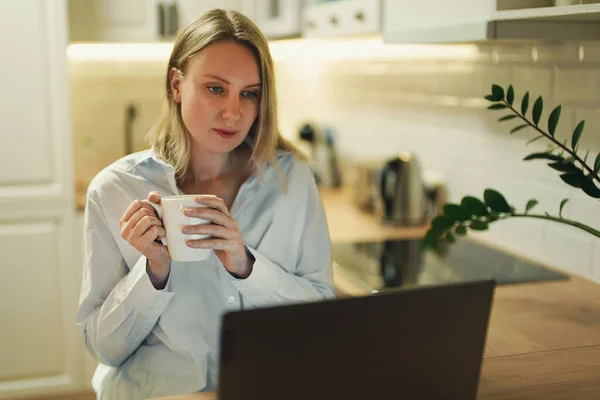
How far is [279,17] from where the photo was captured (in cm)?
279

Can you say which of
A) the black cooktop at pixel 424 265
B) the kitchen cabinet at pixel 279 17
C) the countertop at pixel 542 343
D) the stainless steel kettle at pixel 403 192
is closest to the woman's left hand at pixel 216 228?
the countertop at pixel 542 343

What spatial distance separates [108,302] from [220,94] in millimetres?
430

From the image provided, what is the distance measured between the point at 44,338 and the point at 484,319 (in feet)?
7.56

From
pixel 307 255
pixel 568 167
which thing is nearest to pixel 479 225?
pixel 568 167

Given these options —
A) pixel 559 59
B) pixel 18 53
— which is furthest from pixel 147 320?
pixel 18 53

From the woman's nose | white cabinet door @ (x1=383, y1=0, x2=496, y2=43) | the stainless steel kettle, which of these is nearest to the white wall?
the stainless steel kettle

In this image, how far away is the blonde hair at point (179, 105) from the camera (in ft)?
4.28

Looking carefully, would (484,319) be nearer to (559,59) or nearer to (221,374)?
(221,374)

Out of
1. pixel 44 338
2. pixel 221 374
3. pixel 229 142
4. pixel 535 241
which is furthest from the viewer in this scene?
pixel 44 338

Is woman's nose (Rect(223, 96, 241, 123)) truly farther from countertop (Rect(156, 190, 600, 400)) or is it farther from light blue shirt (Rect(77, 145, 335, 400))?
countertop (Rect(156, 190, 600, 400))

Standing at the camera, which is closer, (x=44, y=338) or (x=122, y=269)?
(x=122, y=269)

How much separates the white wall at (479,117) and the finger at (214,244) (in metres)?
Result: 0.97

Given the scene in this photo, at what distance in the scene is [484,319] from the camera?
32.5 inches

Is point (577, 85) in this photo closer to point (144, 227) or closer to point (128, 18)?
point (144, 227)
